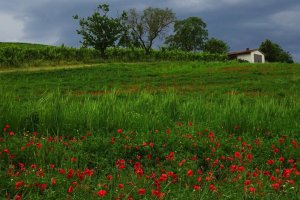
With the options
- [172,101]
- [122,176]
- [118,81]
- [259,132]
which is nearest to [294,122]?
[259,132]

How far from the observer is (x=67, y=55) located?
47312 millimetres

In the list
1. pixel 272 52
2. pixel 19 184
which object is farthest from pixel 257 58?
pixel 19 184

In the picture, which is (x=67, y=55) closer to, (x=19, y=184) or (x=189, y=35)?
(x=19, y=184)

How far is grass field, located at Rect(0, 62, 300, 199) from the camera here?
577 cm

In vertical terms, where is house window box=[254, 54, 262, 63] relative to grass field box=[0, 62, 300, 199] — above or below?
above

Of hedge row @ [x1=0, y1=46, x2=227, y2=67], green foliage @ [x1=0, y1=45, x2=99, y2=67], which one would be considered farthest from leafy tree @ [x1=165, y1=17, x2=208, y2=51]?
green foliage @ [x1=0, y1=45, x2=99, y2=67]

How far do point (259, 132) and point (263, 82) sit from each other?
16090mm

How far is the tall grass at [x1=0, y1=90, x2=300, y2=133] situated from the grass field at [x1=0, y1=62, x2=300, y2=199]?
0.02 m

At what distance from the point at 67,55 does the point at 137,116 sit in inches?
1521

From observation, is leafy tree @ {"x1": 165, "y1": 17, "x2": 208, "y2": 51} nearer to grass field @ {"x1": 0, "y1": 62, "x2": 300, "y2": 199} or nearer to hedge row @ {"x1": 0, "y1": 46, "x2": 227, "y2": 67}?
hedge row @ {"x1": 0, "y1": 46, "x2": 227, "y2": 67}

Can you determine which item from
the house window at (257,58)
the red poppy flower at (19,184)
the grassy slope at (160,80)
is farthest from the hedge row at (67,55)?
the red poppy flower at (19,184)

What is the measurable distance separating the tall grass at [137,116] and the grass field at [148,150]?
0.02m

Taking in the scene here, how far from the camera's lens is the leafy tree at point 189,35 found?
4072 inches

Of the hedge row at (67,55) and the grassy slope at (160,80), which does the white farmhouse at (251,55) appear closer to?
the hedge row at (67,55)
